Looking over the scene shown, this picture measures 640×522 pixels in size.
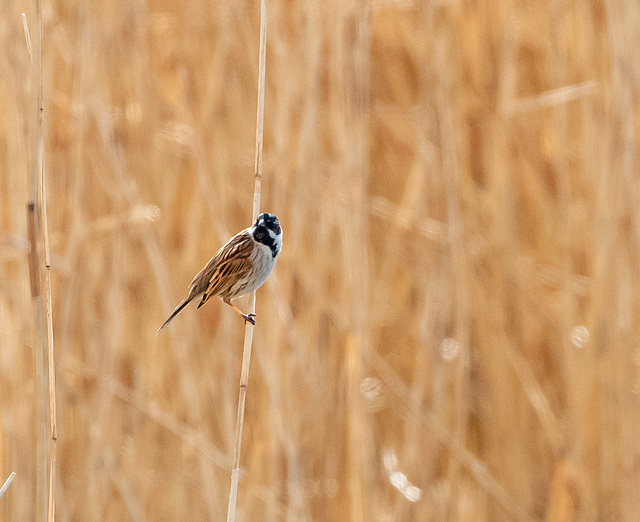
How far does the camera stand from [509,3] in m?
2.01

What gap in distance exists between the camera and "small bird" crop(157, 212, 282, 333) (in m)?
1.54

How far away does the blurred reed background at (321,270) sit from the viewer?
70.4 inches

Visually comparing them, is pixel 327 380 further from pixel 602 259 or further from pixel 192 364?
pixel 602 259

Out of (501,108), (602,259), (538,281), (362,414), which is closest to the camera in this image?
(362,414)

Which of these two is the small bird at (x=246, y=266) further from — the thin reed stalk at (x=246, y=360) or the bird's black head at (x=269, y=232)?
the thin reed stalk at (x=246, y=360)

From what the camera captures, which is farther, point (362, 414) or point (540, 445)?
point (540, 445)

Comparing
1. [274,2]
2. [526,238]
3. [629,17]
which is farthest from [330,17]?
[526,238]

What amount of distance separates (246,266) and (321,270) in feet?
1.22

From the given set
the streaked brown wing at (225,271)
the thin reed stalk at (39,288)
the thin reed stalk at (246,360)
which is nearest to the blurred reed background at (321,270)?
the streaked brown wing at (225,271)

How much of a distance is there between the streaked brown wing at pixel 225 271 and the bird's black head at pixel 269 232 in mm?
25

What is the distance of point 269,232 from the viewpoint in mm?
1544

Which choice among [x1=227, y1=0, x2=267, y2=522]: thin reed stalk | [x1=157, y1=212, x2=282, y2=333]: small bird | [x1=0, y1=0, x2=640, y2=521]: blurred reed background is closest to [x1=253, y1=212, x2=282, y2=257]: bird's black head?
[x1=157, y1=212, x2=282, y2=333]: small bird

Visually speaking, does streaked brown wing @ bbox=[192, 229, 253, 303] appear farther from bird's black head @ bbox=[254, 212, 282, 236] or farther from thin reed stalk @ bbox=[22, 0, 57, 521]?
thin reed stalk @ bbox=[22, 0, 57, 521]

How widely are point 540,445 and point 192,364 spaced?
0.94 metres
